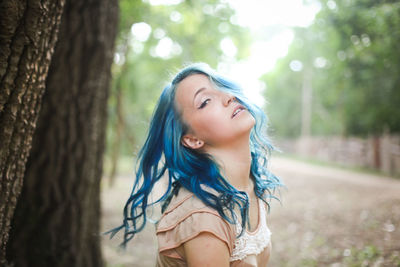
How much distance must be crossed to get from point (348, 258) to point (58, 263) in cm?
272

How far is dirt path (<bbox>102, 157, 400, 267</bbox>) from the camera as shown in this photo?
312 cm

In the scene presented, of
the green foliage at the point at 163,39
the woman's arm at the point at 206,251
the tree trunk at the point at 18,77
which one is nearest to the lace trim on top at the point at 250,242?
the woman's arm at the point at 206,251

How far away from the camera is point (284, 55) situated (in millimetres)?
30984

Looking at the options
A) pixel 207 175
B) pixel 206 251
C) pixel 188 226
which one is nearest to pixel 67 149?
pixel 207 175

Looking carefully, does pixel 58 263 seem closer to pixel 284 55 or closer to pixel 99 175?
pixel 99 175

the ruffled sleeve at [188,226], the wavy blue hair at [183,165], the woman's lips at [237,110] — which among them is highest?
the woman's lips at [237,110]

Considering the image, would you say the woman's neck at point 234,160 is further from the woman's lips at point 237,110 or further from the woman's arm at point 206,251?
the woman's arm at point 206,251

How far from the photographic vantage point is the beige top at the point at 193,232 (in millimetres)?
1334

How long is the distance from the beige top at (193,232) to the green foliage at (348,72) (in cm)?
597

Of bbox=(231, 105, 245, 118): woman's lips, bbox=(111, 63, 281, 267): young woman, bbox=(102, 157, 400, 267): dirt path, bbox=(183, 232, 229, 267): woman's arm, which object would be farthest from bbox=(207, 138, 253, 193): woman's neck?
bbox=(102, 157, 400, 267): dirt path

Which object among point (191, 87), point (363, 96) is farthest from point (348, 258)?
point (363, 96)

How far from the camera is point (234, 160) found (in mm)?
1611

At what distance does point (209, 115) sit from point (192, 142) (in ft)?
0.57

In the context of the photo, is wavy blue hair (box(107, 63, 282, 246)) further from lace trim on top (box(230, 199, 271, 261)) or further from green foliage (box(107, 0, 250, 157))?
green foliage (box(107, 0, 250, 157))
